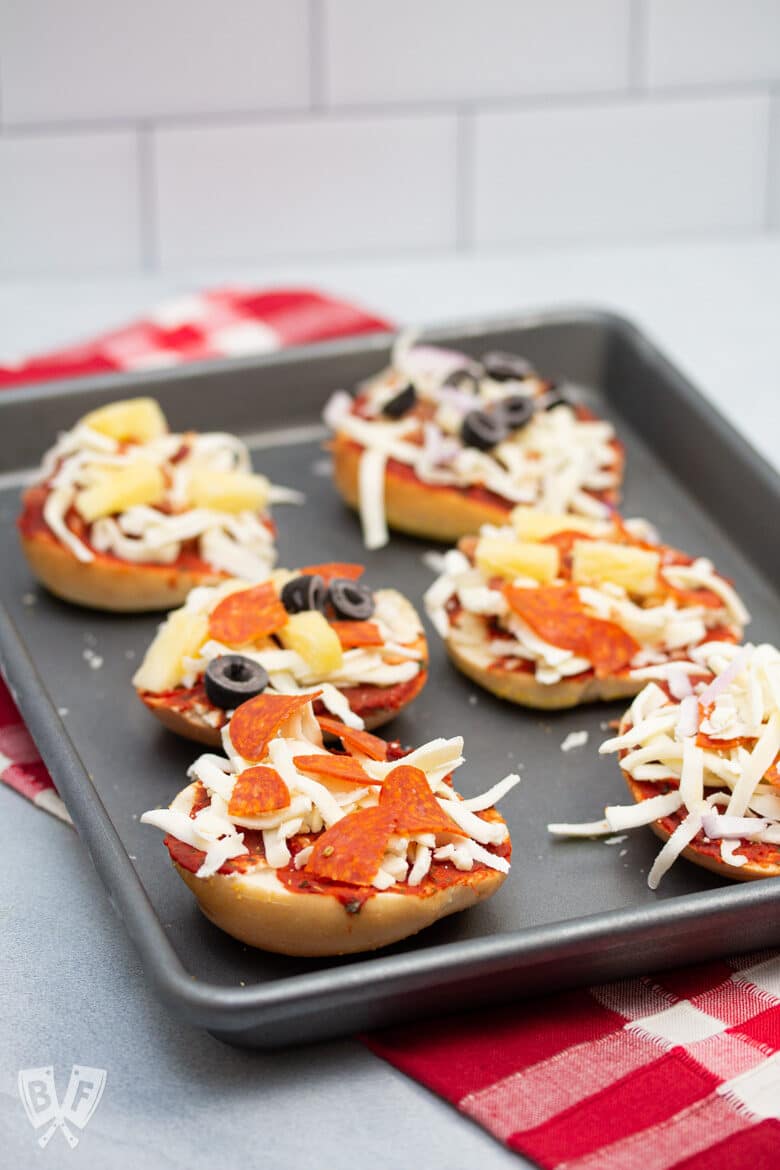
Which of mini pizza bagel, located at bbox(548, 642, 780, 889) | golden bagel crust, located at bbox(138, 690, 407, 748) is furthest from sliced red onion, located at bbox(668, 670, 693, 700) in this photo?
golden bagel crust, located at bbox(138, 690, 407, 748)

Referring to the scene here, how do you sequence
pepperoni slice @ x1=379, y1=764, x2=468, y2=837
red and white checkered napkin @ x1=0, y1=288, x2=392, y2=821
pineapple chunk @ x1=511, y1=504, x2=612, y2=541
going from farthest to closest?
red and white checkered napkin @ x1=0, y1=288, x2=392, y2=821
pineapple chunk @ x1=511, y1=504, x2=612, y2=541
pepperoni slice @ x1=379, y1=764, x2=468, y2=837

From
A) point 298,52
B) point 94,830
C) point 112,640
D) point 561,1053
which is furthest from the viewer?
point 298,52

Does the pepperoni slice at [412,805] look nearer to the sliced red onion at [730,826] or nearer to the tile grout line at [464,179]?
the sliced red onion at [730,826]

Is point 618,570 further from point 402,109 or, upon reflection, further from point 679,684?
point 402,109

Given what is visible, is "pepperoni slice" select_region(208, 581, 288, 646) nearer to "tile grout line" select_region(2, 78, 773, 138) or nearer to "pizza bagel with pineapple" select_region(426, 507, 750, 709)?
"pizza bagel with pineapple" select_region(426, 507, 750, 709)

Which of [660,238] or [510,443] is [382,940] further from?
[660,238]

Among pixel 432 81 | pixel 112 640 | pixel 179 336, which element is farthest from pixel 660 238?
pixel 112 640

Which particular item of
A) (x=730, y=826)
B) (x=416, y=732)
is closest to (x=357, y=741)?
(x=416, y=732)
